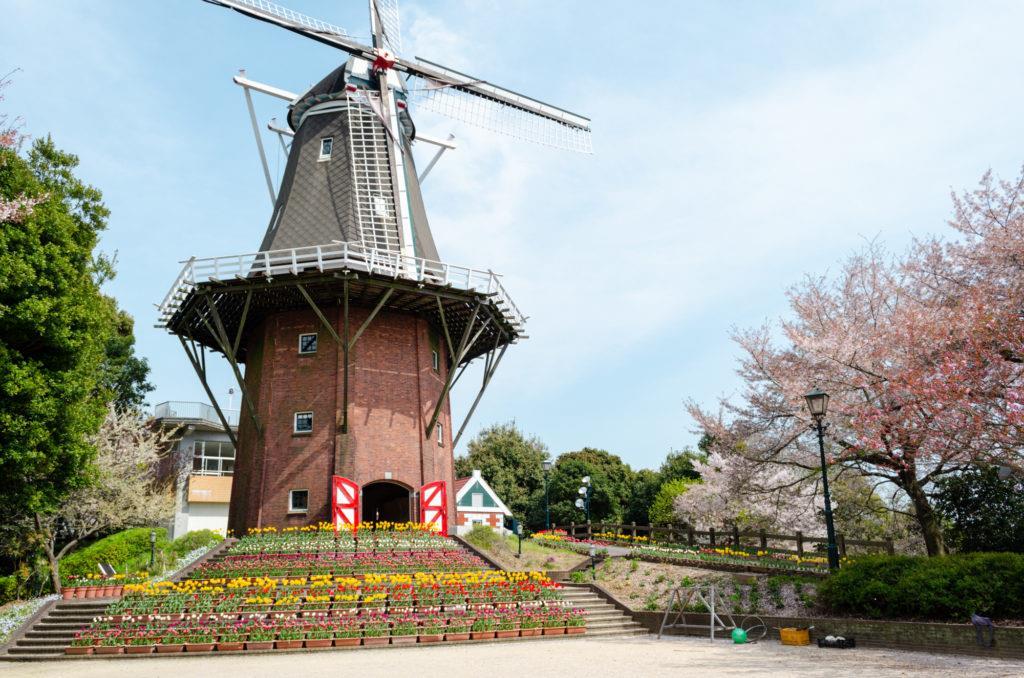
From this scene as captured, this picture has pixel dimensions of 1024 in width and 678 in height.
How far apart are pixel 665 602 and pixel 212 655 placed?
1015 centimetres

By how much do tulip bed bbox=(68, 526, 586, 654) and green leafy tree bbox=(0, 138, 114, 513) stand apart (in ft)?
10.6

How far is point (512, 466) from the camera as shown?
5112cm

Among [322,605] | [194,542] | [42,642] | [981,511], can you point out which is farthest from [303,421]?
[981,511]

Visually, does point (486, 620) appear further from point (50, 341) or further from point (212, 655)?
point (50, 341)

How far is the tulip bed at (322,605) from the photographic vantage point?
1320cm

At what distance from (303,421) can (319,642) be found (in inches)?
366

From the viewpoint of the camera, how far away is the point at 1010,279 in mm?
13688

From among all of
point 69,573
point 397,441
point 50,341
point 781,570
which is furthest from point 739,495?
point 69,573

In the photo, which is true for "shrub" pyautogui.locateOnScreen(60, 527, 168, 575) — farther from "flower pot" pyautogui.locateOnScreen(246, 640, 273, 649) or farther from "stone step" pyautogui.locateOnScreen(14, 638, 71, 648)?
"flower pot" pyautogui.locateOnScreen(246, 640, 273, 649)

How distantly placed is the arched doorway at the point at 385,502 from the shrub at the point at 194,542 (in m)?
5.87

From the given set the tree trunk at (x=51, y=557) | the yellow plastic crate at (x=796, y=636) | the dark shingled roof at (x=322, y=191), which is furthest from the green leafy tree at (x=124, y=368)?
the yellow plastic crate at (x=796, y=636)

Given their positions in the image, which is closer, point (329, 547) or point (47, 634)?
point (47, 634)

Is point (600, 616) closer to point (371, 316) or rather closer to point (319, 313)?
point (371, 316)

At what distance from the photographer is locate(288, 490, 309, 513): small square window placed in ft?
68.1
